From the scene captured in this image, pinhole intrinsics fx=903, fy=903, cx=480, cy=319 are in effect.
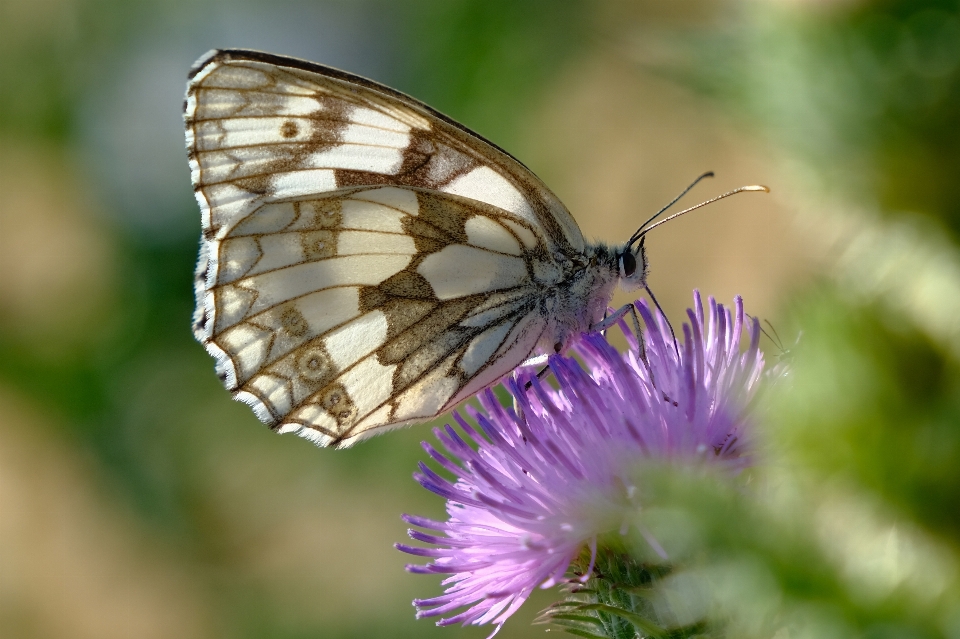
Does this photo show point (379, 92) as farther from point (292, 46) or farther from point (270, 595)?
point (292, 46)

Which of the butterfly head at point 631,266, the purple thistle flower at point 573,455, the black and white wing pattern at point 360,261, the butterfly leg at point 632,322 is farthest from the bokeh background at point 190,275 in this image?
the purple thistle flower at point 573,455

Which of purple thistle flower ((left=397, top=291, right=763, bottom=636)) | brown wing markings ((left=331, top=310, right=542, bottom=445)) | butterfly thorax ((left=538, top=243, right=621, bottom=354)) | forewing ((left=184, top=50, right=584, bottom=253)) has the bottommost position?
purple thistle flower ((left=397, top=291, right=763, bottom=636))

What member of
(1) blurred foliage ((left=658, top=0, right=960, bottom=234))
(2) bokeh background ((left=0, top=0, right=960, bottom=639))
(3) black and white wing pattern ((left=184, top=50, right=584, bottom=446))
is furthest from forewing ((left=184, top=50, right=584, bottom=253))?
(2) bokeh background ((left=0, top=0, right=960, bottom=639))

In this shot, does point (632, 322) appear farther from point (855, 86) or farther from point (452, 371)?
point (855, 86)

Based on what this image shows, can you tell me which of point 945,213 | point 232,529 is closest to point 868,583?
point 945,213

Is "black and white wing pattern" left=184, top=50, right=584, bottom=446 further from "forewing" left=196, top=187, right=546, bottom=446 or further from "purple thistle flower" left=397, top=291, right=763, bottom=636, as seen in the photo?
"purple thistle flower" left=397, top=291, right=763, bottom=636

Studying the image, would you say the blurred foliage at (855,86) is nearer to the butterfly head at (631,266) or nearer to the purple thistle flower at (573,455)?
the purple thistle flower at (573,455)

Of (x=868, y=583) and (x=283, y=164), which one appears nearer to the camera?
(x=868, y=583)

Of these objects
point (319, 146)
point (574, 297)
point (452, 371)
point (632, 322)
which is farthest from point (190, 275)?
point (632, 322)
